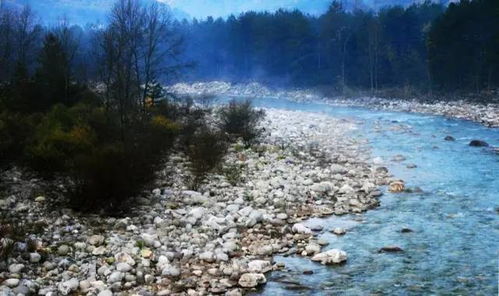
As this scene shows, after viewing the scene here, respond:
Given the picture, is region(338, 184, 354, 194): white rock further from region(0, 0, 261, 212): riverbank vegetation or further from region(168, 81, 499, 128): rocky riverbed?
region(168, 81, 499, 128): rocky riverbed

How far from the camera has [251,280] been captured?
308 inches

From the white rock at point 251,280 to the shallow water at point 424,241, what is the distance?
0.15 meters

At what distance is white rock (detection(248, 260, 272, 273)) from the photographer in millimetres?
8297

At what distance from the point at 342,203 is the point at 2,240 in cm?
817

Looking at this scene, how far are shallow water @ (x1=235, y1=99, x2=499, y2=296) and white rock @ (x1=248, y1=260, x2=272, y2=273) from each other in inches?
8.7

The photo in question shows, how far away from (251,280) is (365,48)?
5050 cm

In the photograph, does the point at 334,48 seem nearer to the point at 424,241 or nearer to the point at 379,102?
the point at 379,102

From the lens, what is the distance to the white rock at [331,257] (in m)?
8.79

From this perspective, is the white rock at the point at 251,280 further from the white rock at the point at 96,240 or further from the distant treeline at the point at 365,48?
the distant treeline at the point at 365,48

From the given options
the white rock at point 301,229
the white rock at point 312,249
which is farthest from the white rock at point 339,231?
the white rock at point 312,249

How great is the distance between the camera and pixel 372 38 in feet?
170

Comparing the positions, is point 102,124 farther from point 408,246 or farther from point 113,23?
point 408,246

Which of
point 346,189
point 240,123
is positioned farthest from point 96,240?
point 240,123

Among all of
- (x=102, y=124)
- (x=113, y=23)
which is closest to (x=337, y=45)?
(x=113, y=23)
